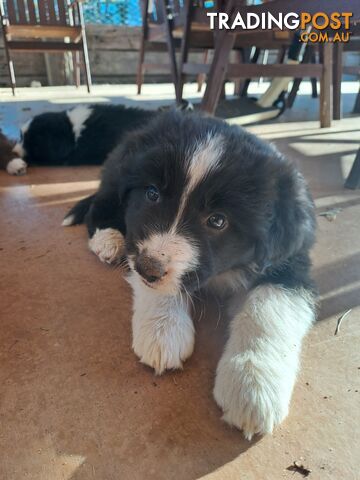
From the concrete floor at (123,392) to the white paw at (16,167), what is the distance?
5.76ft

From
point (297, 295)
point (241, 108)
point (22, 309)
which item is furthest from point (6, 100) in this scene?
point (297, 295)

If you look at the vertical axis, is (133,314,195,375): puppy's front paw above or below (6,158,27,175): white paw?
above

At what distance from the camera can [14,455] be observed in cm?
110

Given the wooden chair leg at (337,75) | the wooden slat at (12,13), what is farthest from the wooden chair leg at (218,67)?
the wooden slat at (12,13)

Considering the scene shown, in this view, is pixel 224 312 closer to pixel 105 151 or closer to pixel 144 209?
pixel 144 209

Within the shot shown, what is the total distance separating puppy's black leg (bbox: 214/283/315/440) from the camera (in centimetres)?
117

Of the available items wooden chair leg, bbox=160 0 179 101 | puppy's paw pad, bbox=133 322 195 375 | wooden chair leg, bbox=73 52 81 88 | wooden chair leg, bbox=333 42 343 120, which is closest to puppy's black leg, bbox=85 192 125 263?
puppy's paw pad, bbox=133 322 195 375

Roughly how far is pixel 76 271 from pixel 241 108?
4611 mm

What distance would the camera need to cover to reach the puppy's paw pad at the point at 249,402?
1156 millimetres

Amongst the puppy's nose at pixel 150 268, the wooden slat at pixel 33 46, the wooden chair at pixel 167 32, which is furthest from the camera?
Answer: the wooden slat at pixel 33 46

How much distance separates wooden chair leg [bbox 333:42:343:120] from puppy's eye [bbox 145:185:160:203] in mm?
5172

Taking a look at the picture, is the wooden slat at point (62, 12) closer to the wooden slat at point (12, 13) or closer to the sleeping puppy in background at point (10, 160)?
the wooden slat at point (12, 13)

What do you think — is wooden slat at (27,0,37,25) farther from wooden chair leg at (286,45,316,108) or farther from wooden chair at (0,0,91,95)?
wooden chair leg at (286,45,316,108)

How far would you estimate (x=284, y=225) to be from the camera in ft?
4.92
